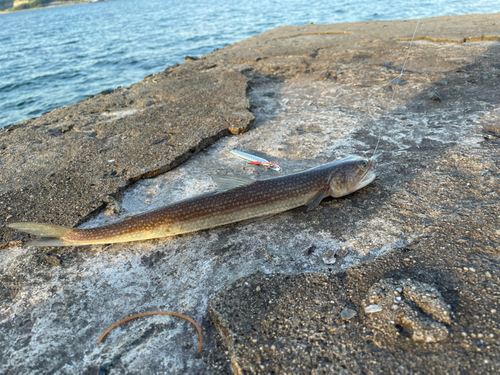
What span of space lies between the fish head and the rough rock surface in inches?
5.3

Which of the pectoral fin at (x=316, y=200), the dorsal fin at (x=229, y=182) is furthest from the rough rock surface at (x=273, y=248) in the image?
the dorsal fin at (x=229, y=182)

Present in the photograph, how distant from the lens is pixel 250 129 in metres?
4.77

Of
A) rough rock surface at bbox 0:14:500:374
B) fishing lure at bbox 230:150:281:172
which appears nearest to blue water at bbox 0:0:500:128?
rough rock surface at bbox 0:14:500:374

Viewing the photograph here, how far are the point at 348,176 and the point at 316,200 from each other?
0.40 metres

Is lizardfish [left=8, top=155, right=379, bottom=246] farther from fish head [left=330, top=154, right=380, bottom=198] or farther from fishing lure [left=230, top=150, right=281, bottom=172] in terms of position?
fishing lure [left=230, top=150, right=281, bottom=172]

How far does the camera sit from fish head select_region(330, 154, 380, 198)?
3.09 m

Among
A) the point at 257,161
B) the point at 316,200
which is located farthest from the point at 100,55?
the point at 316,200

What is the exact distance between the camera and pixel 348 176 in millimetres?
3096

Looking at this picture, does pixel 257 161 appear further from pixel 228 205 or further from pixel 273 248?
pixel 273 248

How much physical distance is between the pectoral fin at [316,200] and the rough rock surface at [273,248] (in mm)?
116

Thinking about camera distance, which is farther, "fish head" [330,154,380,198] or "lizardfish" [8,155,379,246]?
"fish head" [330,154,380,198]

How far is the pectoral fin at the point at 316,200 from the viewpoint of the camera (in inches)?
118

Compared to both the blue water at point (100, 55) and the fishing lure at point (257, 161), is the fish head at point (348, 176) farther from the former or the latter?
the blue water at point (100, 55)

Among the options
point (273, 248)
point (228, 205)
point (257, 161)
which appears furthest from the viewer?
point (257, 161)
